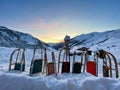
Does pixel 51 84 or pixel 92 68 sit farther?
pixel 92 68

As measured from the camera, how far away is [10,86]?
253cm

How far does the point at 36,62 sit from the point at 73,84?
3.13m

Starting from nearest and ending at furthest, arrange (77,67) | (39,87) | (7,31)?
1. (39,87)
2. (77,67)
3. (7,31)

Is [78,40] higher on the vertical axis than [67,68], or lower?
higher

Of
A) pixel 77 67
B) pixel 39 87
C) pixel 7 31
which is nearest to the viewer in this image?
pixel 39 87

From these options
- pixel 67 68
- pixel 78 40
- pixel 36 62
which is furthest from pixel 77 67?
pixel 78 40

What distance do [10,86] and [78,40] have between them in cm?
18725

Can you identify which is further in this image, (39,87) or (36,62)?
(36,62)

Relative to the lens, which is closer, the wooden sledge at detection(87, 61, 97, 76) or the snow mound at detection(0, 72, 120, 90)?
the snow mound at detection(0, 72, 120, 90)

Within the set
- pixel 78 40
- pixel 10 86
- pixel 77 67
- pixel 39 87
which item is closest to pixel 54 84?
pixel 39 87

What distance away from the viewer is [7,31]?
611 ft

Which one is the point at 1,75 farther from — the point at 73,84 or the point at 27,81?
the point at 73,84

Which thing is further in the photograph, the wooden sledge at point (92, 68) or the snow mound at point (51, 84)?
the wooden sledge at point (92, 68)

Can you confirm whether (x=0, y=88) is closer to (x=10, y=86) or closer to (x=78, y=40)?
(x=10, y=86)
